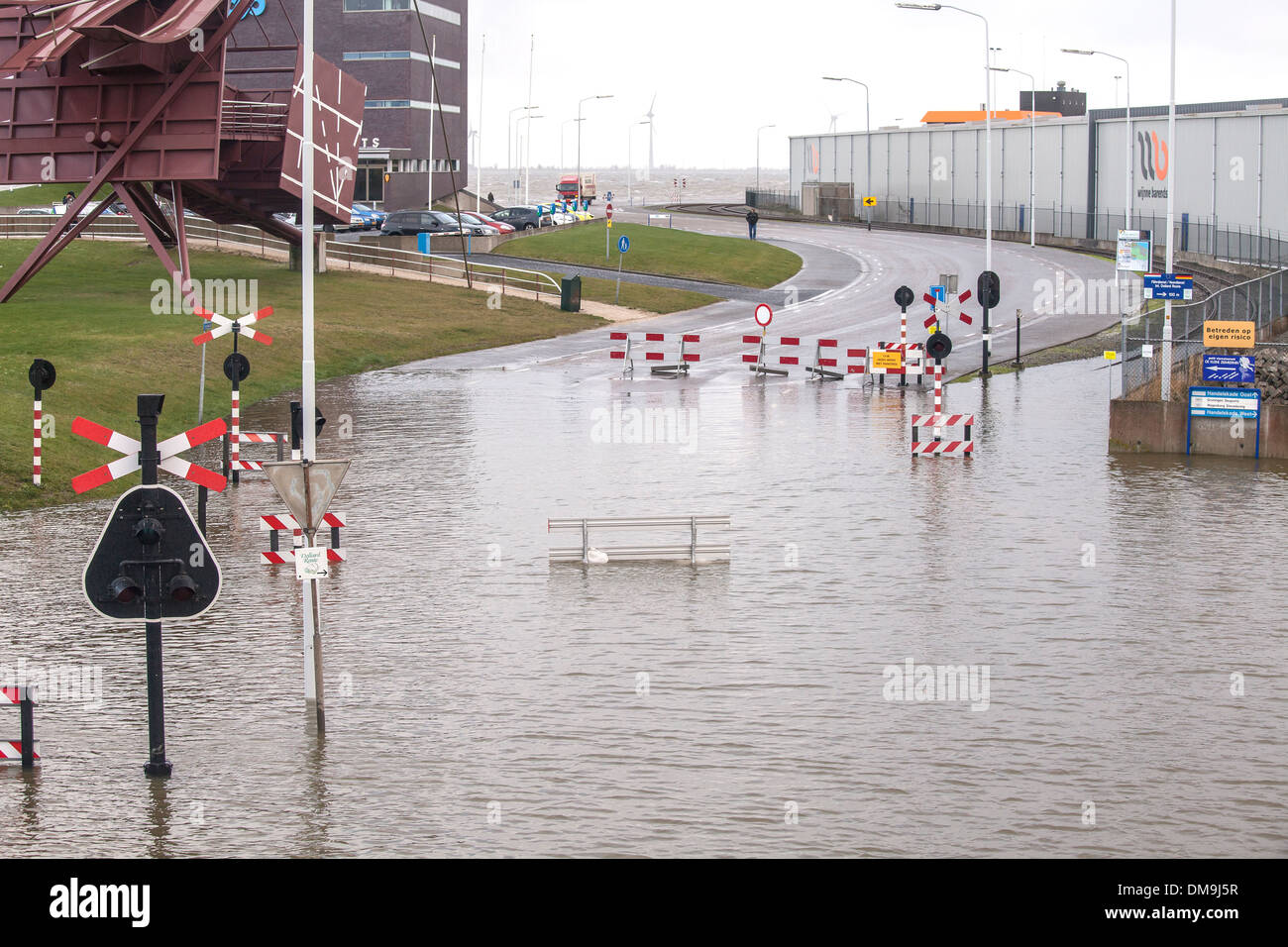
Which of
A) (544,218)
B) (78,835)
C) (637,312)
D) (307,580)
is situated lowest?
(78,835)

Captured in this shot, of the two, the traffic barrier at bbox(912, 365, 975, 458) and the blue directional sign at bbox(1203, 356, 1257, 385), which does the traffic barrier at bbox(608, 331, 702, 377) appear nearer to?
the traffic barrier at bbox(912, 365, 975, 458)

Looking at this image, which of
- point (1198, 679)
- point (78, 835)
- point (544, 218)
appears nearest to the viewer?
point (78, 835)

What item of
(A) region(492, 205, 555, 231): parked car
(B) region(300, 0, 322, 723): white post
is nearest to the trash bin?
(A) region(492, 205, 555, 231): parked car

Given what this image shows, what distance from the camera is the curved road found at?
1762 inches

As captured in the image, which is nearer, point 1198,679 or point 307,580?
point 307,580

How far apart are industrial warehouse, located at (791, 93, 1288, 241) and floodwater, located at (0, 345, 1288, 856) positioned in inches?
1170

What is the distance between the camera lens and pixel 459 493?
940 inches

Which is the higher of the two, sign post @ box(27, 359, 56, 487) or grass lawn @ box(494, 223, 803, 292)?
grass lawn @ box(494, 223, 803, 292)

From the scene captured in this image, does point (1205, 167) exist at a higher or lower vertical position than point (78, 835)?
higher

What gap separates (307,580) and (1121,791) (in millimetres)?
6782

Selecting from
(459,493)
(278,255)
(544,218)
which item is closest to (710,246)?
(544,218)

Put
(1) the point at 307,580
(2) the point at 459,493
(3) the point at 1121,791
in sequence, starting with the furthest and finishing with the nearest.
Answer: (2) the point at 459,493 → (1) the point at 307,580 → (3) the point at 1121,791

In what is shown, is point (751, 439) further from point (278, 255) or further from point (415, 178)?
point (415, 178)

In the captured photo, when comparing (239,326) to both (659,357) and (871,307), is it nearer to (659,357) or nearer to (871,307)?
(659,357)
